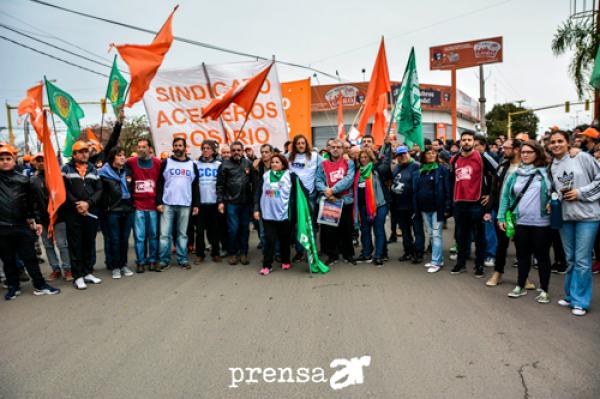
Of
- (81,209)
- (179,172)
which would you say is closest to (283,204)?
(179,172)

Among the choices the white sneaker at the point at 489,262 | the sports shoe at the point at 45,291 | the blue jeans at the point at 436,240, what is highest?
the blue jeans at the point at 436,240

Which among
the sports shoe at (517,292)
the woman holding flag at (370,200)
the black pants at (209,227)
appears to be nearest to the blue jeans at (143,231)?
the black pants at (209,227)

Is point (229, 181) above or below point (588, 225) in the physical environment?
above

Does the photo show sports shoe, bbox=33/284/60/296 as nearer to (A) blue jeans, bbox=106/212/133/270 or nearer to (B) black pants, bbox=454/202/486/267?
(A) blue jeans, bbox=106/212/133/270

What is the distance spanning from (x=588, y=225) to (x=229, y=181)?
5.08 meters

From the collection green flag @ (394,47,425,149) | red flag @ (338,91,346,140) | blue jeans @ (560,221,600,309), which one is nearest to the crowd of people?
blue jeans @ (560,221,600,309)

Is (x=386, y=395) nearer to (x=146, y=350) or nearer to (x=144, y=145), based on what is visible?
(x=146, y=350)

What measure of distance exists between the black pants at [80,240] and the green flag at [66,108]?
3.07 m

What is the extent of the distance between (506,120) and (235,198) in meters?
58.4

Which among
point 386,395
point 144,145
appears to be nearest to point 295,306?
point 386,395

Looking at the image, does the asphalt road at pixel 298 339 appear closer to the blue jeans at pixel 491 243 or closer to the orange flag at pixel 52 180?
the blue jeans at pixel 491 243

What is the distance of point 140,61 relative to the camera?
698cm

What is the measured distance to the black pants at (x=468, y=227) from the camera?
6141mm

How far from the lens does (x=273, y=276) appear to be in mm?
6398
